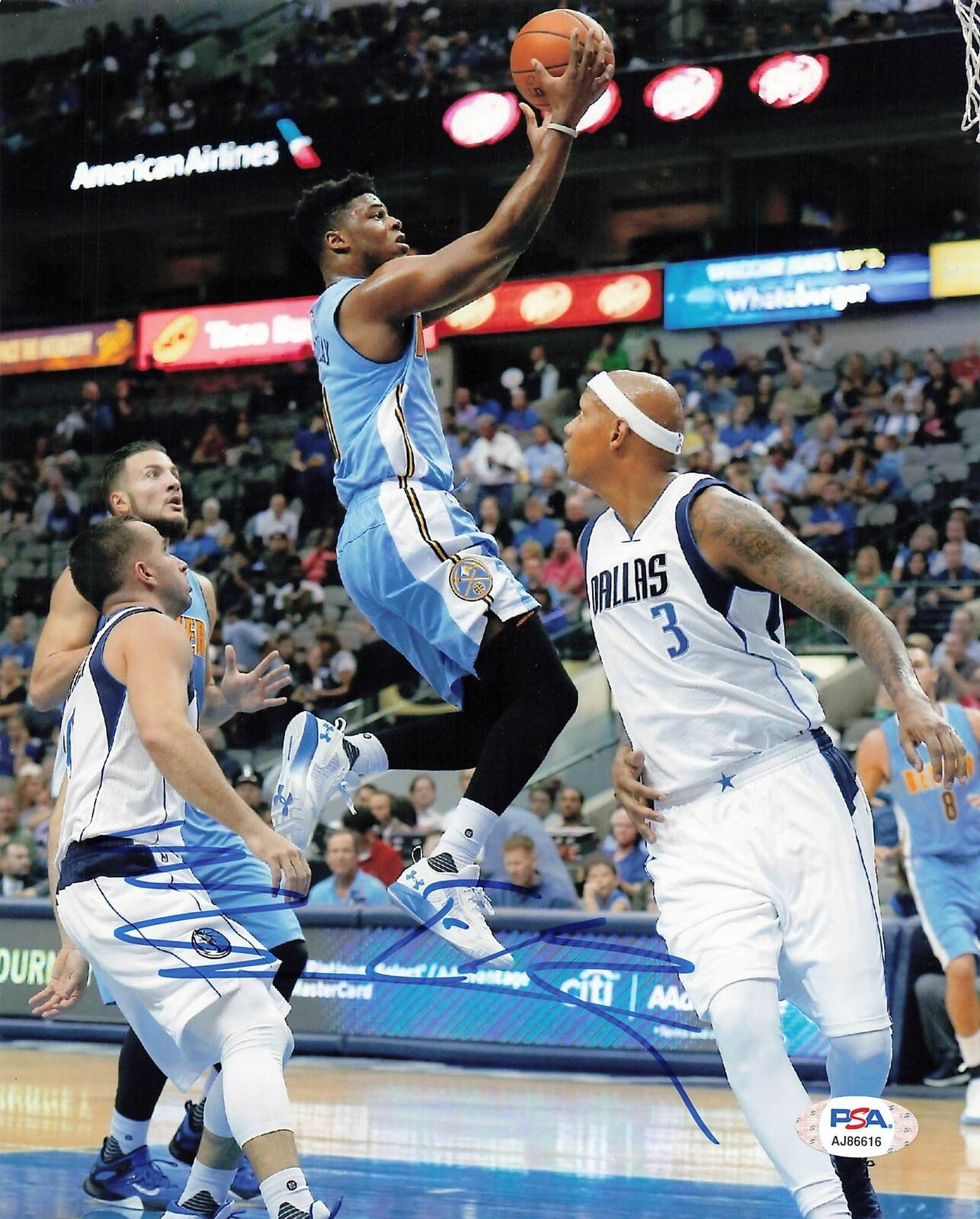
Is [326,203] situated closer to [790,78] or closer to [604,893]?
[604,893]

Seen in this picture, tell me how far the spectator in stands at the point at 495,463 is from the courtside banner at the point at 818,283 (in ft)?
11.0

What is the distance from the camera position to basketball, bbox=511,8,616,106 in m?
4.79

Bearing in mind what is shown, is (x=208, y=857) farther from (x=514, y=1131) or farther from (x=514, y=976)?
(x=514, y=976)

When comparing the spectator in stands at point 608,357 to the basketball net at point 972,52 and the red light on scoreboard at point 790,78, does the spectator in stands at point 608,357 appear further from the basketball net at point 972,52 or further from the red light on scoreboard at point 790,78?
the basketball net at point 972,52

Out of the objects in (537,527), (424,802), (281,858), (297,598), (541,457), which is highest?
(541,457)

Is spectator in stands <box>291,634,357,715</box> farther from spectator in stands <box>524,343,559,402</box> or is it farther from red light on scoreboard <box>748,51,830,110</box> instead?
red light on scoreboard <box>748,51,830,110</box>

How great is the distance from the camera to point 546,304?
18922 millimetres

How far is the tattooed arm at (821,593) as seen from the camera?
3510mm

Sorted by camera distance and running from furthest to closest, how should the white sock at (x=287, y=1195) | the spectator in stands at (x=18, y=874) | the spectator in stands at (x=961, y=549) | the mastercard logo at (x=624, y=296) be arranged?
the mastercard logo at (x=624, y=296) → the spectator in stands at (x=961, y=549) → the spectator in stands at (x=18, y=874) → the white sock at (x=287, y=1195)

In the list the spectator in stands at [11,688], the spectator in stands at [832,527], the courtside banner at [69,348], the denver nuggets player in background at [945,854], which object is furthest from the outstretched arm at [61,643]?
the courtside banner at [69,348]

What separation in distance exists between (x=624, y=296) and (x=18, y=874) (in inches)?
395

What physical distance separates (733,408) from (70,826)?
1186 centimetres

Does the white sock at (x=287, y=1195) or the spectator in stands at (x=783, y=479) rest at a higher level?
the spectator in stands at (x=783, y=479)

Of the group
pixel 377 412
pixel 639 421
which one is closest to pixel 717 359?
pixel 377 412
